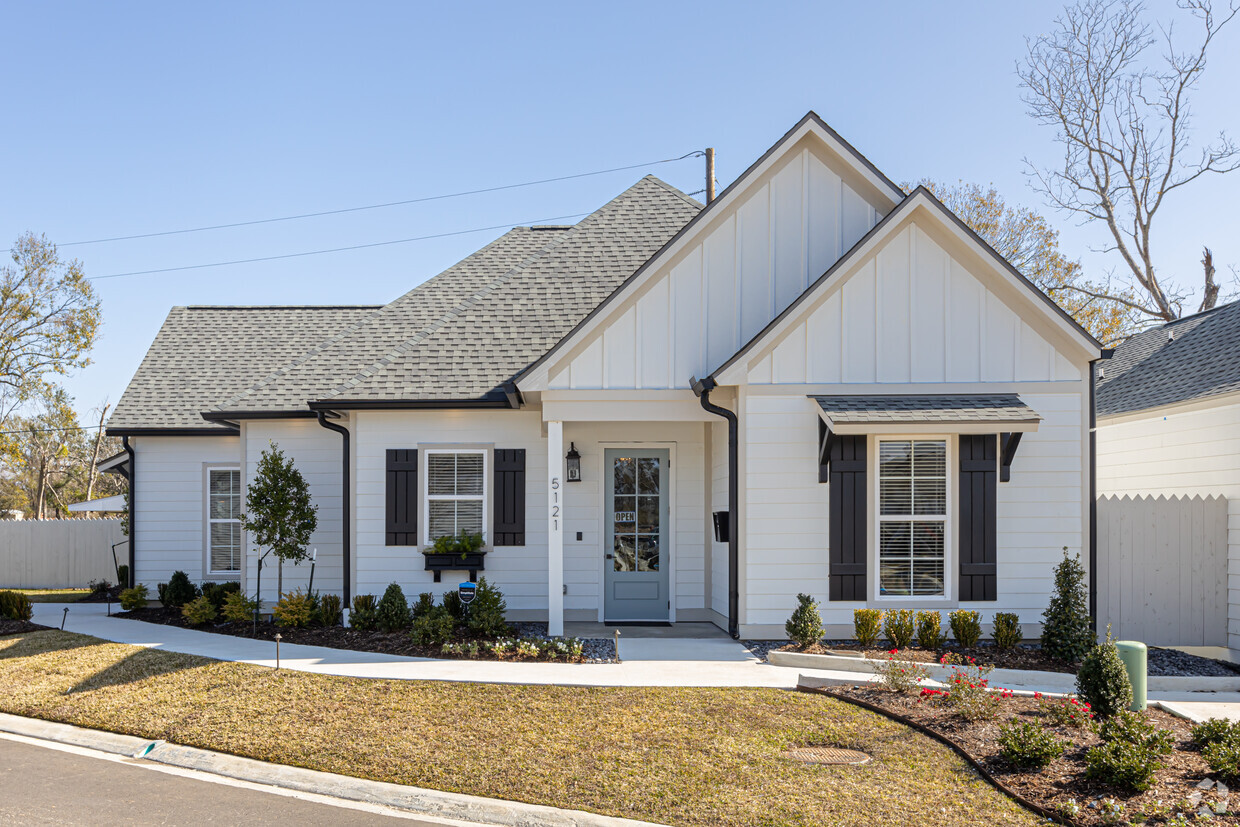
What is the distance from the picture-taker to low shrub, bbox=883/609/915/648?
32.7 ft

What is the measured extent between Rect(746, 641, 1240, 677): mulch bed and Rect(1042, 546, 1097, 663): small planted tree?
0.14 meters

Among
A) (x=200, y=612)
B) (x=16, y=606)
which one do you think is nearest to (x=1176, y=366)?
(x=200, y=612)

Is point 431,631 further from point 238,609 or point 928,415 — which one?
point 928,415

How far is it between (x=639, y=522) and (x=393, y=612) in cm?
360

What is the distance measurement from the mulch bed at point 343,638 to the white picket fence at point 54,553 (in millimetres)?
9746

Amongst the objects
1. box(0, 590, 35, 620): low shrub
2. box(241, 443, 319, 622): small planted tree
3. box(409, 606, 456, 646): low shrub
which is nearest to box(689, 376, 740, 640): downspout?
box(409, 606, 456, 646): low shrub

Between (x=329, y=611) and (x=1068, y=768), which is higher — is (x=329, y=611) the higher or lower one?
the lower one

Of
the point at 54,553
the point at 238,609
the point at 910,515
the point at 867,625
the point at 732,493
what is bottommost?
the point at 54,553

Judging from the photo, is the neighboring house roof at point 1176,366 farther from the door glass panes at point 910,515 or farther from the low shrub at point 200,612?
the low shrub at point 200,612

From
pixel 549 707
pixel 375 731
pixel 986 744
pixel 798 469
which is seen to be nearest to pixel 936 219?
pixel 798 469

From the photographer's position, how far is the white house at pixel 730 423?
1046 cm

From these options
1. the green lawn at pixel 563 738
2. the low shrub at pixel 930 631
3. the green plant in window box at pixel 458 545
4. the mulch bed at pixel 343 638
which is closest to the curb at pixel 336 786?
the green lawn at pixel 563 738

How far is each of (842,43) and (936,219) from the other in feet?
18.6

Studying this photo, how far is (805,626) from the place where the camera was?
986cm
